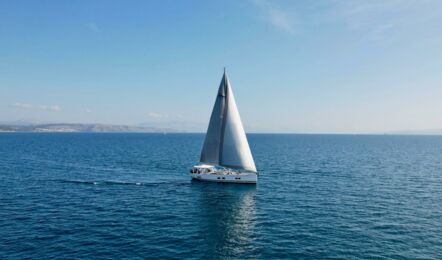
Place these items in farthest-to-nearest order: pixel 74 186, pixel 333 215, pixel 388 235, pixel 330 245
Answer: pixel 74 186 < pixel 333 215 < pixel 388 235 < pixel 330 245

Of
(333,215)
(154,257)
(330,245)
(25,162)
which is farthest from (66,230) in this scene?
(25,162)

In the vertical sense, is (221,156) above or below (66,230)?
above

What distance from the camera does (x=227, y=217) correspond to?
46.2 metres

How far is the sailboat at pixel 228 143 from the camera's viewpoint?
6638cm

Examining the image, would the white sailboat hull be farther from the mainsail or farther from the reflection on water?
the mainsail

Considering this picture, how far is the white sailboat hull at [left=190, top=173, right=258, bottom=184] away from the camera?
66.0 metres

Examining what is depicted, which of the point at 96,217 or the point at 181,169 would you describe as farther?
the point at 181,169

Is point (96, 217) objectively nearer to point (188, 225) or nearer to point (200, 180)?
point (188, 225)

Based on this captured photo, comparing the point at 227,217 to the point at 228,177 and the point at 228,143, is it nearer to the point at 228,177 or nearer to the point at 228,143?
the point at 228,177

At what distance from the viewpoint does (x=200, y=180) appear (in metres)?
68.4

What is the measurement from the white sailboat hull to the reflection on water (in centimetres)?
108

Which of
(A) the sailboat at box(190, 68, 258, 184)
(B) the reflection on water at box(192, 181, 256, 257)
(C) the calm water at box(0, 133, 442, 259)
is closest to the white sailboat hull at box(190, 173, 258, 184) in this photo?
(A) the sailboat at box(190, 68, 258, 184)

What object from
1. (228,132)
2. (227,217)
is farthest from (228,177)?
(227,217)

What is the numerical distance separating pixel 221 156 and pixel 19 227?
129 ft
